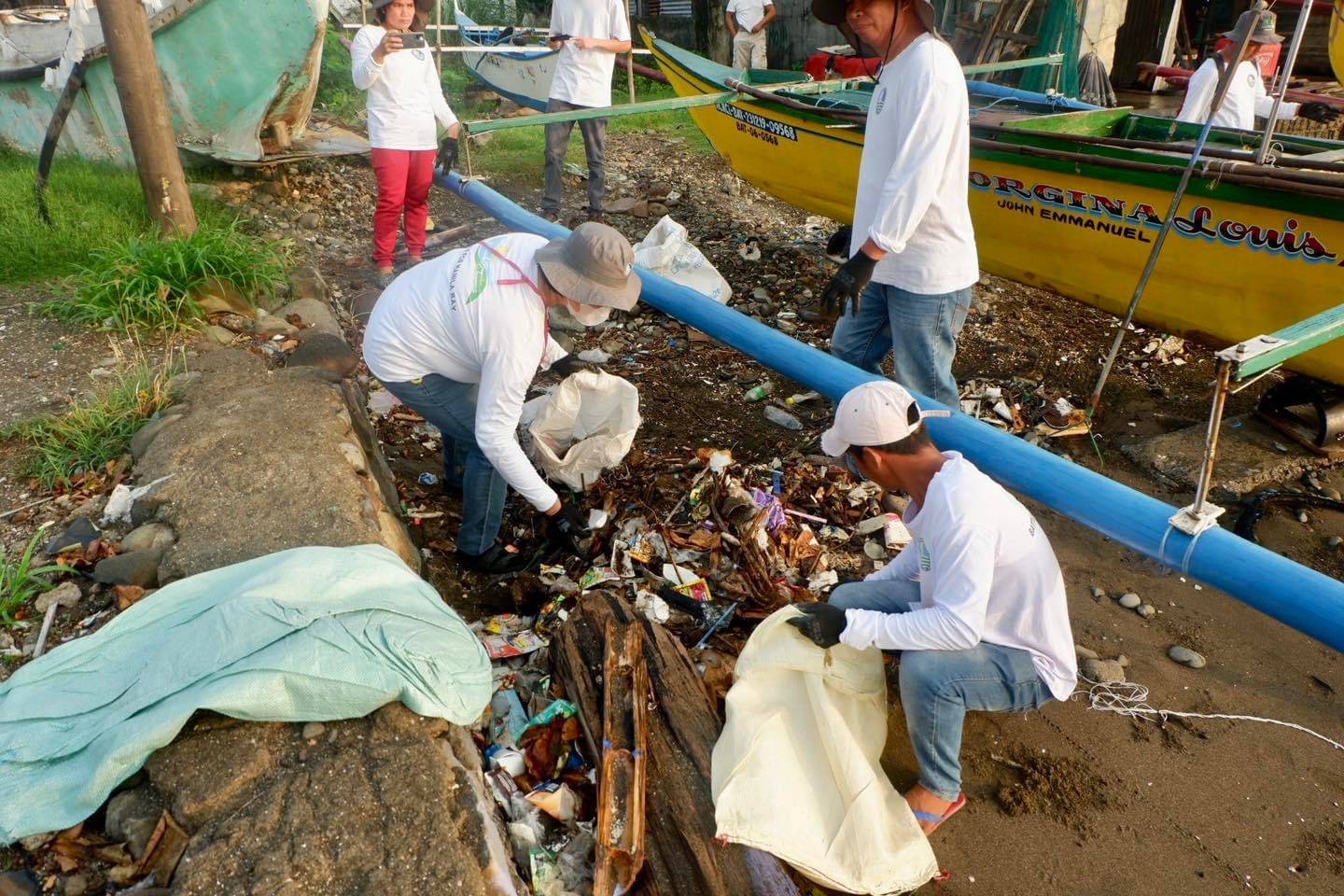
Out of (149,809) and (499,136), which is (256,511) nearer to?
(149,809)

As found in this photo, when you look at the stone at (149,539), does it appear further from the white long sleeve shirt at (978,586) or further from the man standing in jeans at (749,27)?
the man standing in jeans at (749,27)

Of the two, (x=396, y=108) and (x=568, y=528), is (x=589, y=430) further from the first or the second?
Answer: (x=396, y=108)

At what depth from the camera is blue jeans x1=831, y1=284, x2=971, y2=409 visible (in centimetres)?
354

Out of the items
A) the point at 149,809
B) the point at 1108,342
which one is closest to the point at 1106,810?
the point at 149,809

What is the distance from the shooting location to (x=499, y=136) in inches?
398

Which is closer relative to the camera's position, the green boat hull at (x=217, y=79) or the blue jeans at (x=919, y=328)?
the blue jeans at (x=919, y=328)

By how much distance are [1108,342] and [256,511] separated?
5.31 m

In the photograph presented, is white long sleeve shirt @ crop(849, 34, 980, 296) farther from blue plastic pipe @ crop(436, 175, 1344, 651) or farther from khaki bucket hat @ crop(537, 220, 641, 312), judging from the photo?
khaki bucket hat @ crop(537, 220, 641, 312)

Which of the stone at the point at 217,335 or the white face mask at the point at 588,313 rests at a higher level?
the white face mask at the point at 588,313

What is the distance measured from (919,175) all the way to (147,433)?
3315 mm

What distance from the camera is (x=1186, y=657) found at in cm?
330

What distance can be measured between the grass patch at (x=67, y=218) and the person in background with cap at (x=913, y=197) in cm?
417

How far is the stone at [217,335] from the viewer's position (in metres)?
4.48

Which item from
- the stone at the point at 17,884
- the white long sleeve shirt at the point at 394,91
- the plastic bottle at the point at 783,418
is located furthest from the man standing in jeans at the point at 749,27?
the stone at the point at 17,884
